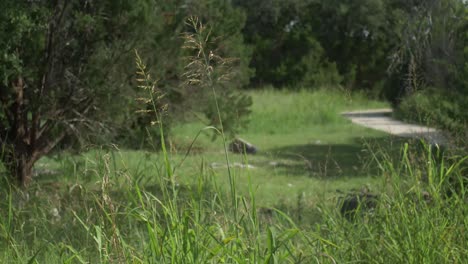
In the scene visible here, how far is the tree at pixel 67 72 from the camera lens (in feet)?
22.9

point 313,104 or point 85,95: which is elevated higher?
point 85,95

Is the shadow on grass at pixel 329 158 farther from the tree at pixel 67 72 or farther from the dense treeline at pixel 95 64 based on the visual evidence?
the tree at pixel 67 72

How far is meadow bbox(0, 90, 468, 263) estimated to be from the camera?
258 cm

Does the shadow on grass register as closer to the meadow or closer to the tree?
the meadow

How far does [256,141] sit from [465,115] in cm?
910

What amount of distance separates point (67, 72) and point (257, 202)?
2.24 m

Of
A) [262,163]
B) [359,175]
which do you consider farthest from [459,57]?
[262,163]

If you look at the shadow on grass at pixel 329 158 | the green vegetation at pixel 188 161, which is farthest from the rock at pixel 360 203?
the shadow on grass at pixel 329 158

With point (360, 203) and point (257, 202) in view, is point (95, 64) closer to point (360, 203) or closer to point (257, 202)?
point (257, 202)

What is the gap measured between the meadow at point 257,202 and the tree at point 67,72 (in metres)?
0.43

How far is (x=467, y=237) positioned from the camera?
9.96ft

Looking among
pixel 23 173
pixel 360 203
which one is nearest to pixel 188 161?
pixel 23 173

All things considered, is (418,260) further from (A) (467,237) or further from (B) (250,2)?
(B) (250,2)

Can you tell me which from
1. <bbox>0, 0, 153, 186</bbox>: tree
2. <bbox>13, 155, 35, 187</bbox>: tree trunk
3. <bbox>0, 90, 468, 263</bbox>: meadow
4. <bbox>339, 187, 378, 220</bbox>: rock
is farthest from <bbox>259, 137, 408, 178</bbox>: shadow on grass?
<bbox>13, 155, 35, 187</bbox>: tree trunk
